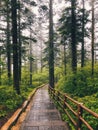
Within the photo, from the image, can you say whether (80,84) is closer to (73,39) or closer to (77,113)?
(73,39)

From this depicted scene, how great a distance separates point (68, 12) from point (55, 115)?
52.4ft

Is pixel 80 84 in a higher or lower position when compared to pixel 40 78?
higher

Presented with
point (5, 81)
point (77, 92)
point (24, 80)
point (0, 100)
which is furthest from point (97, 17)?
point (0, 100)

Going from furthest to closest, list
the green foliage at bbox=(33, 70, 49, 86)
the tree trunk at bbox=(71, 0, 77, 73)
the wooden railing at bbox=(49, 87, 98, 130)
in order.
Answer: the green foliage at bbox=(33, 70, 49, 86) → the tree trunk at bbox=(71, 0, 77, 73) → the wooden railing at bbox=(49, 87, 98, 130)

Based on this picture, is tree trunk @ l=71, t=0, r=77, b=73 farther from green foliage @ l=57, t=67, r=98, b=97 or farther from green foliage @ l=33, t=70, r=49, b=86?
green foliage @ l=33, t=70, r=49, b=86

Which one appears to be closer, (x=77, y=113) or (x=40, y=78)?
(x=77, y=113)

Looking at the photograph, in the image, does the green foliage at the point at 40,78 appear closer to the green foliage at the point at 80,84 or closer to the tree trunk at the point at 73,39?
the tree trunk at the point at 73,39

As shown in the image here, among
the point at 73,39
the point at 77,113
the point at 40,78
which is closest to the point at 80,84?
the point at 73,39

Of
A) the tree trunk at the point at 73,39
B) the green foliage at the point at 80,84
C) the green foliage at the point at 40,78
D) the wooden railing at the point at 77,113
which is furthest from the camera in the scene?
the green foliage at the point at 40,78

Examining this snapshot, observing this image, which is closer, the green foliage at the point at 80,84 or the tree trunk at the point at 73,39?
the green foliage at the point at 80,84

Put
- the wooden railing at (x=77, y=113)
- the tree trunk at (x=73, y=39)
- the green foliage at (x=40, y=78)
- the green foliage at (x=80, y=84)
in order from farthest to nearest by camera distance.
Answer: the green foliage at (x=40, y=78)
the tree trunk at (x=73, y=39)
the green foliage at (x=80, y=84)
the wooden railing at (x=77, y=113)

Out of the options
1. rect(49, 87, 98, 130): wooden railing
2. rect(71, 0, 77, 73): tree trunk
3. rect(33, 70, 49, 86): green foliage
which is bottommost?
rect(33, 70, 49, 86): green foliage

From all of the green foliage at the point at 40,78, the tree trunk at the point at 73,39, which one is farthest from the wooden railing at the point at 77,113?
the green foliage at the point at 40,78

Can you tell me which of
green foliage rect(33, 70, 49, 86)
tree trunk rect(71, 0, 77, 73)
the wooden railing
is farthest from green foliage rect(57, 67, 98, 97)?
green foliage rect(33, 70, 49, 86)
